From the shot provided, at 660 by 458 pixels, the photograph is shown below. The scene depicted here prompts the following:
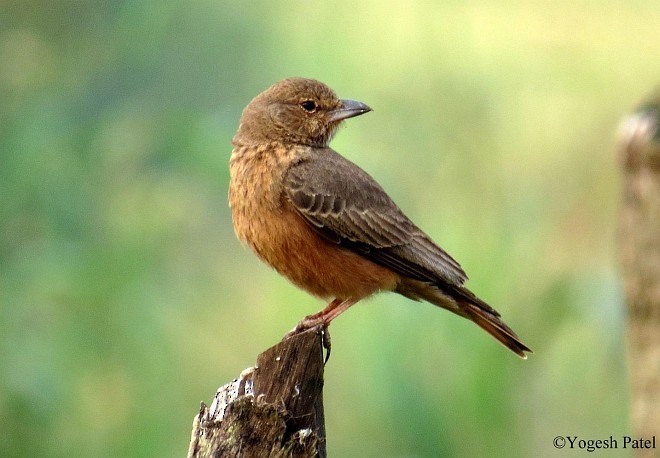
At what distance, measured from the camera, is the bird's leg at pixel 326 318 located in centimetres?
595

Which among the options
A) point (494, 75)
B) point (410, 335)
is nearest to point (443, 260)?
point (410, 335)

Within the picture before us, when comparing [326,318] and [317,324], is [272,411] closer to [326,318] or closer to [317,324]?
[317,324]

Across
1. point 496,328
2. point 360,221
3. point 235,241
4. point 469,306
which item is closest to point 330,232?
point 360,221

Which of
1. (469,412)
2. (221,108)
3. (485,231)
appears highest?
(221,108)

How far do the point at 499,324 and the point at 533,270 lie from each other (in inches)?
41.3

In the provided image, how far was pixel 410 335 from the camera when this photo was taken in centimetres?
728

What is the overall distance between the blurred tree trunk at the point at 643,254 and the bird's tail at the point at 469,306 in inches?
22.7

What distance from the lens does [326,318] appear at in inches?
243

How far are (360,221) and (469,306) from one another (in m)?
0.72

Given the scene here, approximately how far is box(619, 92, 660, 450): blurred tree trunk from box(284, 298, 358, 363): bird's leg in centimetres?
141

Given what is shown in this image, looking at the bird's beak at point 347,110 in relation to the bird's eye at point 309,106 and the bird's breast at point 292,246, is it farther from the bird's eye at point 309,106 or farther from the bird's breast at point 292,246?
the bird's breast at point 292,246

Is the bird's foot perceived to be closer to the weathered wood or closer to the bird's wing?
the bird's wing

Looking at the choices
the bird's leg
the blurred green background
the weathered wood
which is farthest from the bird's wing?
the weathered wood

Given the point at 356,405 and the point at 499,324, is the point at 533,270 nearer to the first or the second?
the point at 499,324
